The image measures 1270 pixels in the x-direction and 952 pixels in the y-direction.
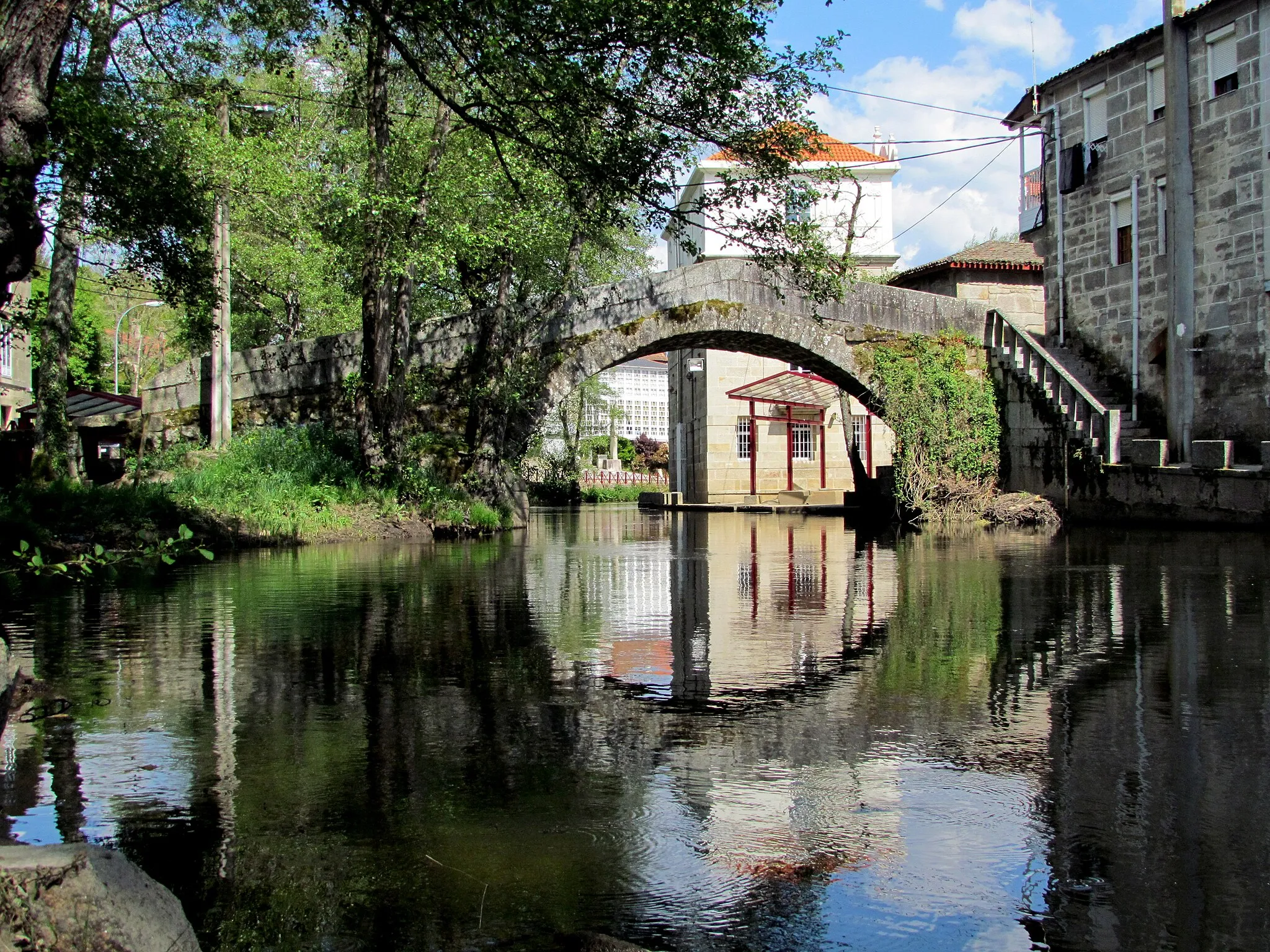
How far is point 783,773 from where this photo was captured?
10.5 feet

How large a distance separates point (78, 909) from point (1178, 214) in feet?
62.9

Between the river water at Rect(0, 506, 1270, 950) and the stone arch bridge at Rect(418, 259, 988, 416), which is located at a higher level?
the stone arch bridge at Rect(418, 259, 988, 416)

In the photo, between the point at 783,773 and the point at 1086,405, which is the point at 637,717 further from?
the point at 1086,405

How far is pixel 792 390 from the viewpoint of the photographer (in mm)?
29969

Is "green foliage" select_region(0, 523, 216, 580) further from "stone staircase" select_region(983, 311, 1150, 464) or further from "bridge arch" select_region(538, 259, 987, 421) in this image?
"stone staircase" select_region(983, 311, 1150, 464)

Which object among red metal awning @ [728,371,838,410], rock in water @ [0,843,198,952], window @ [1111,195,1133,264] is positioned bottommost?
rock in water @ [0,843,198,952]

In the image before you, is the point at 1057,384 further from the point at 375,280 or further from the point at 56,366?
the point at 56,366

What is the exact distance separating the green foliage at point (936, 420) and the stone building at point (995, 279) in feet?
30.3

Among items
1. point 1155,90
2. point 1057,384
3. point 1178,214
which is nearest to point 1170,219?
point 1178,214

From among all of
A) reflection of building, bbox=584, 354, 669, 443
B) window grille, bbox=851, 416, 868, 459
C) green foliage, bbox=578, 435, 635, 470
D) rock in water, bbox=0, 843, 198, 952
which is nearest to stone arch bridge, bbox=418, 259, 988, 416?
window grille, bbox=851, 416, 868, 459

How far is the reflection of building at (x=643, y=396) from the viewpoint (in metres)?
63.8

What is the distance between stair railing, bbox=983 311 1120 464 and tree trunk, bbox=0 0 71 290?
1551 centimetres

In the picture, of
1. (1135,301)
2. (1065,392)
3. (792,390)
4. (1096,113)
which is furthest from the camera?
(792,390)

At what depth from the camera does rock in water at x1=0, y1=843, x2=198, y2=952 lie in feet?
5.67
